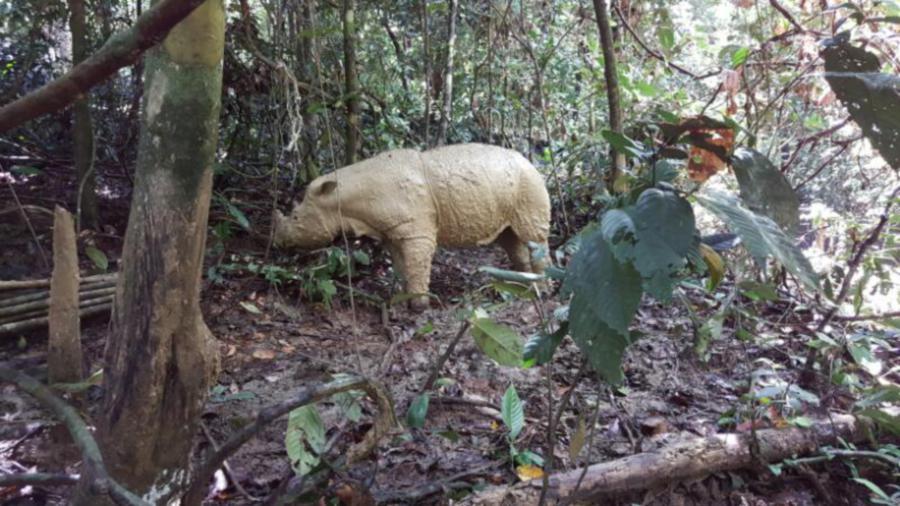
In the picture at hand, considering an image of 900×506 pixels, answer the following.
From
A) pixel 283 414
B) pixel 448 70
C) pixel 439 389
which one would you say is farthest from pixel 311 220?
pixel 283 414

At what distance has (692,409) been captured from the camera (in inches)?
142

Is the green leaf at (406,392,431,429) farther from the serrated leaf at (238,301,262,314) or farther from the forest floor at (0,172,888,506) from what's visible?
the serrated leaf at (238,301,262,314)

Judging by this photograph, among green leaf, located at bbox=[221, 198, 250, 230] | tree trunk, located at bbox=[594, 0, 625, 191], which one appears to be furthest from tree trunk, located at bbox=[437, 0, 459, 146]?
tree trunk, located at bbox=[594, 0, 625, 191]

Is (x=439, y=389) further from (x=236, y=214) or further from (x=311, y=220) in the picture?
(x=236, y=214)

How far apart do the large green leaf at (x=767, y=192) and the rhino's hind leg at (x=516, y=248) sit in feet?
13.0

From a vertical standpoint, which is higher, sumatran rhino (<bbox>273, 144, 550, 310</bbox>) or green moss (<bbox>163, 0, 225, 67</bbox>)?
green moss (<bbox>163, 0, 225, 67</bbox>)

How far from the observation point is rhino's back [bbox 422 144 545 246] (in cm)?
505

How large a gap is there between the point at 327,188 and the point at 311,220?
29cm

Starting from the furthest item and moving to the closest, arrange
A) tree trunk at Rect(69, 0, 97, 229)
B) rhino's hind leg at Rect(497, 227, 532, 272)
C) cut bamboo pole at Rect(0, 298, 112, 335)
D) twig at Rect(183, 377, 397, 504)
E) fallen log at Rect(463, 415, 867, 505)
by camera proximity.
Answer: rhino's hind leg at Rect(497, 227, 532, 272) < tree trunk at Rect(69, 0, 97, 229) < cut bamboo pole at Rect(0, 298, 112, 335) < fallen log at Rect(463, 415, 867, 505) < twig at Rect(183, 377, 397, 504)

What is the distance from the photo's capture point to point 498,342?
7.63 feet

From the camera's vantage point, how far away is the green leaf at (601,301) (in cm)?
150

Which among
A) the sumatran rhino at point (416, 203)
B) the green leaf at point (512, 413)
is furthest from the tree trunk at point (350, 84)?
the green leaf at point (512, 413)

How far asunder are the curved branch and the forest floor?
1.38 meters

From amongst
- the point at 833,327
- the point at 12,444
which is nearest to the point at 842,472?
the point at 833,327
